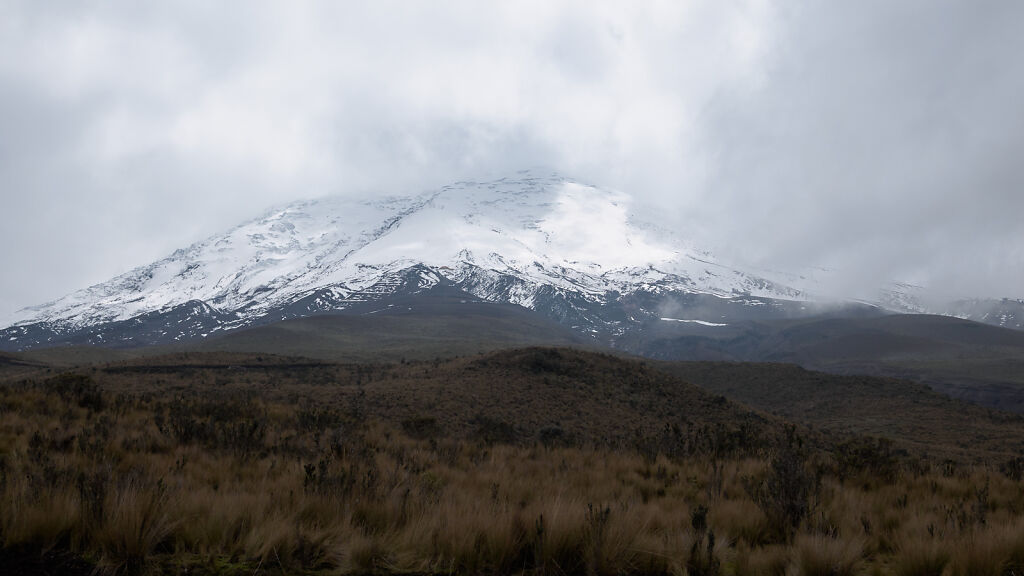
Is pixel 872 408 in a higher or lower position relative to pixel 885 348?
lower

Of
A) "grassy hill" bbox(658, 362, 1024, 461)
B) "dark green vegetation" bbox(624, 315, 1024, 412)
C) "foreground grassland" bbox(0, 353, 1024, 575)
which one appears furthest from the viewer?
"dark green vegetation" bbox(624, 315, 1024, 412)

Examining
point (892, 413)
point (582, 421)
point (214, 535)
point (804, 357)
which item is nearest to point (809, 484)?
point (214, 535)

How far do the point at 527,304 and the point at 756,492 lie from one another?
192968 mm

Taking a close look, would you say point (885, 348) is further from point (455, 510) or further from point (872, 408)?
point (455, 510)

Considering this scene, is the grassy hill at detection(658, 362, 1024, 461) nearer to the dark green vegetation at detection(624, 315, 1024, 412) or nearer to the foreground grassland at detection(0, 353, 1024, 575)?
the foreground grassland at detection(0, 353, 1024, 575)

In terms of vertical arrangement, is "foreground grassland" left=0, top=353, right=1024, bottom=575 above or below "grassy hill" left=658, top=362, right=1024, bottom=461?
above

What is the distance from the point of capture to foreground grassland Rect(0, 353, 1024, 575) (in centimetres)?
381

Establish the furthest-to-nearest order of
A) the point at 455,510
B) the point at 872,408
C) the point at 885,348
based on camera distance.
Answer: the point at 885,348, the point at 872,408, the point at 455,510

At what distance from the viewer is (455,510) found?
4723 millimetres

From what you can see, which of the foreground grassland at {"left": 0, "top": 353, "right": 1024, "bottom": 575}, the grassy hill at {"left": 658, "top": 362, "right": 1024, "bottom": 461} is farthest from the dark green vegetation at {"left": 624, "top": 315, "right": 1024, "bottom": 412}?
the foreground grassland at {"left": 0, "top": 353, "right": 1024, "bottom": 575}

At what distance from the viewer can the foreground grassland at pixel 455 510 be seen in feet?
12.5

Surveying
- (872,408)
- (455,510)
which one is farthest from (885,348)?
(455,510)

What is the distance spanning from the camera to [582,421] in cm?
2381

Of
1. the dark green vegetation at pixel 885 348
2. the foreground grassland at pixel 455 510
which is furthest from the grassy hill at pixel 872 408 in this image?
the dark green vegetation at pixel 885 348
